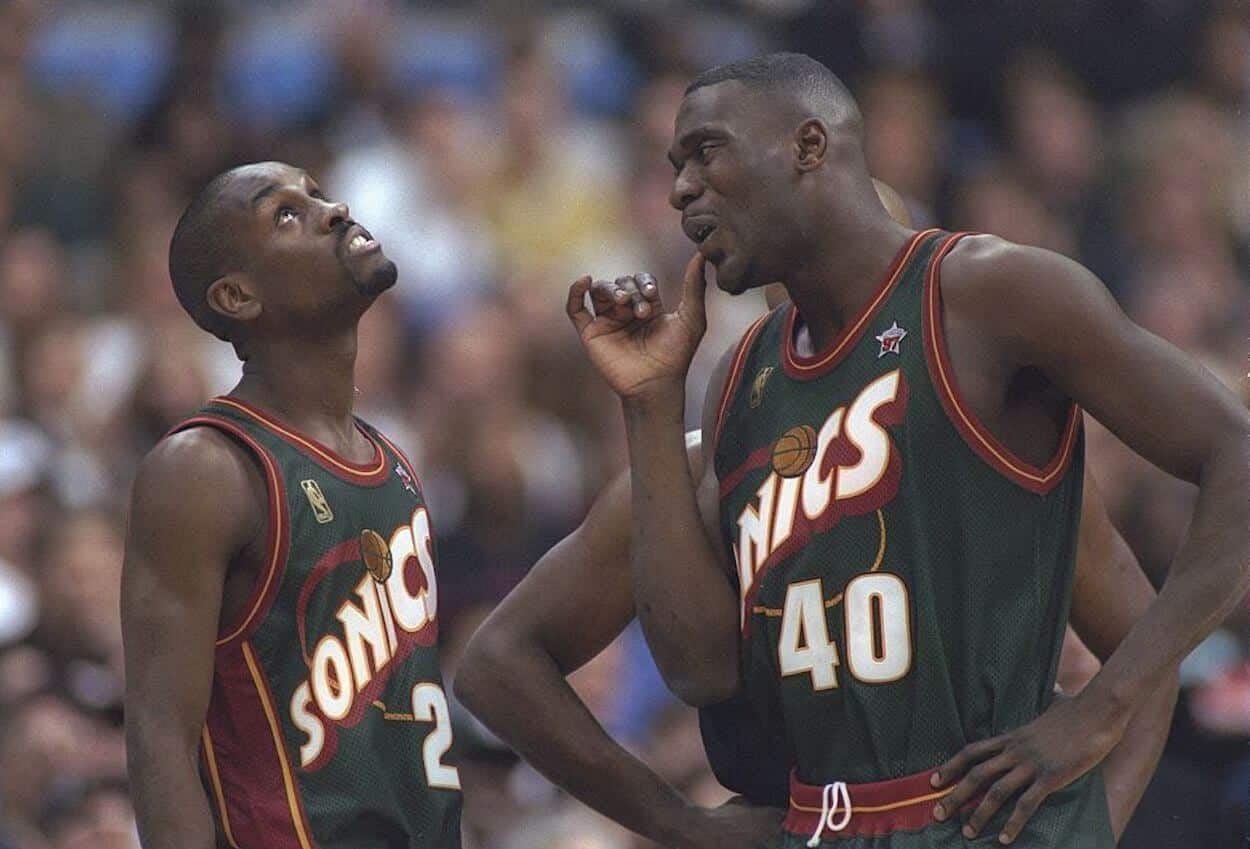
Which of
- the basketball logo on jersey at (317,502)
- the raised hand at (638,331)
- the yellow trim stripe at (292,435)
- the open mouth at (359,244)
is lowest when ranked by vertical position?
the basketball logo on jersey at (317,502)

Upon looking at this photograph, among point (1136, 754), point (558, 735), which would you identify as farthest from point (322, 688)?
point (1136, 754)

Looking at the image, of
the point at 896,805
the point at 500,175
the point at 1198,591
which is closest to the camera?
the point at 1198,591

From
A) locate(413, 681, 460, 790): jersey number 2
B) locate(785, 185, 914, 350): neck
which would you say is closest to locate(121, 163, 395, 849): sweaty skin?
locate(413, 681, 460, 790): jersey number 2

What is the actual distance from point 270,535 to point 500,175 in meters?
5.29

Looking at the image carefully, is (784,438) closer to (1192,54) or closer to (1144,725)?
(1144,725)

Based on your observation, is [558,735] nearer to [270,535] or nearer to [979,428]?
[270,535]

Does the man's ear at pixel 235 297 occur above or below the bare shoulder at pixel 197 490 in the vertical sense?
above

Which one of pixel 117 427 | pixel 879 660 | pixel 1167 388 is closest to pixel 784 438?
pixel 879 660

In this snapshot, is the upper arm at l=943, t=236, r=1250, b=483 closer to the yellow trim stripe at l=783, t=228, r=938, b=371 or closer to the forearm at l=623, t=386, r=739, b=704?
the yellow trim stripe at l=783, t=228, r=938, b=371

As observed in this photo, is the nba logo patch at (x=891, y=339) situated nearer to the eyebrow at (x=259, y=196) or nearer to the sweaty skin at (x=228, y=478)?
the sweaty skin at (x=228, y=478)

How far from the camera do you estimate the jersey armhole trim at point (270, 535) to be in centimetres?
388

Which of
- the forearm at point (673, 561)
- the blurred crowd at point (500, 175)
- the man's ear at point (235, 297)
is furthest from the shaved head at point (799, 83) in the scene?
the blurred crowd at point (500, 175)

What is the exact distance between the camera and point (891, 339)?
3.65 metres

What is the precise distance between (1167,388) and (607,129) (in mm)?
6118
